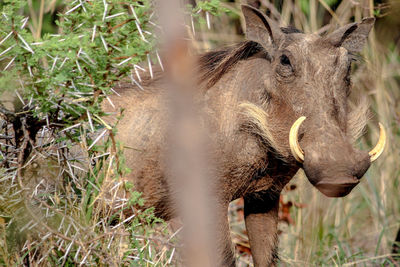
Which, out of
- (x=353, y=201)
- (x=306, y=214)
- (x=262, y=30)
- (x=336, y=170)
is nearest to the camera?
(x=336, y=170)

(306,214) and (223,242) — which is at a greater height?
(223,242)

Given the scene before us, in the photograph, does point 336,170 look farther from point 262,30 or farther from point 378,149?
point 262,30

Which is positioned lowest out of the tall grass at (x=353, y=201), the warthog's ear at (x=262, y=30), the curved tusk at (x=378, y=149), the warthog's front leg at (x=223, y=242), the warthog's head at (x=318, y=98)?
the tall grass at (x=353, y=201)

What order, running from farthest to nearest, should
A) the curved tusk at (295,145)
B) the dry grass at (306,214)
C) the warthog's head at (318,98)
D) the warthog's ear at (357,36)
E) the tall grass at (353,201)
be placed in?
1. the tall grass at (353,201)
2. the warthog's ear at (357,36)
3. the curved tusk at (295,145)
4. the warthog's head at (318,98)
5. the dry grass at (306,214)

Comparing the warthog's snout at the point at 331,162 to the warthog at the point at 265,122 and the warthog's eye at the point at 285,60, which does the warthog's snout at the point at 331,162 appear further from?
the warthog's eye at the point at 285,60

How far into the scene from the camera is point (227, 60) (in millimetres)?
3357

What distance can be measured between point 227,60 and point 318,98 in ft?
1.86

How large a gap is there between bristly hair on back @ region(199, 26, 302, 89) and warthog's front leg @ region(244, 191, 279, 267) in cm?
67

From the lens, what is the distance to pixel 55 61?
7.98 feet

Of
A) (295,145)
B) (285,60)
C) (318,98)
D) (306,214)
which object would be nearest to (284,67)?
(285,60)

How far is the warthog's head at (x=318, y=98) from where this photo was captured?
2768 mm

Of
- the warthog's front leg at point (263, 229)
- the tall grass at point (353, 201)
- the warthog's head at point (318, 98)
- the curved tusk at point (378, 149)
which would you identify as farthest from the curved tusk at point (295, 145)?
the tall grass at point (353, 201)

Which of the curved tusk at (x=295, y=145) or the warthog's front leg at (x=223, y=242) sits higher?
the curved tusk at (x=295, y=145)

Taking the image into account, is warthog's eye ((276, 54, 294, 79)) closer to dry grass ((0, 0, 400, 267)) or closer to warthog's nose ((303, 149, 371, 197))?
warthog's nose ((303, 149, 371, 197))
